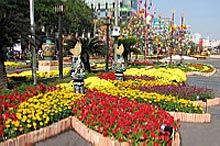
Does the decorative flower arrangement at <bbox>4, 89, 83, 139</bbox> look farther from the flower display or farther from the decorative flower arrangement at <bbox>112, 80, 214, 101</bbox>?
the decorative flower arrangement at <bbox>112, 80, 214, 101</bbox>

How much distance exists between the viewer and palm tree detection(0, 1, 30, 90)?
37.6 ft

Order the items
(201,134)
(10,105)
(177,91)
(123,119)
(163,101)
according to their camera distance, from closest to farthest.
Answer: (123,119) < (10,105) < (201,134) < (163,101) < (177,91)

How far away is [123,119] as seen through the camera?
6.72 metres

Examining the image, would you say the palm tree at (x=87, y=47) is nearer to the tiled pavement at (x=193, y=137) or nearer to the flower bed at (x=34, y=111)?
the flower bed at (x=34, y=111)

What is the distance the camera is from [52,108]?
742cm

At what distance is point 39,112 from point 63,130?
2.40ft

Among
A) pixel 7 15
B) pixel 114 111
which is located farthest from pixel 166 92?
pixel 7 15

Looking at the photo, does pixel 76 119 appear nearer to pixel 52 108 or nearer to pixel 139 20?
pixel 52 108

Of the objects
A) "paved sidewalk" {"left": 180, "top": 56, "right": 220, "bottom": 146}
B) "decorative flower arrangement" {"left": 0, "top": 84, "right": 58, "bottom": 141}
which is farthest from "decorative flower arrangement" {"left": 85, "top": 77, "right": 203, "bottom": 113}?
"decorative flower arrangement" {"left": 0, "top": 84, "right": 58, "bottom": 141}

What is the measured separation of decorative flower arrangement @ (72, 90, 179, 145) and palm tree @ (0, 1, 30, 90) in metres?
4.76

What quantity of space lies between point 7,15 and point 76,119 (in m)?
6.21

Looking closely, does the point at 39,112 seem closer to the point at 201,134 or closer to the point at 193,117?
the point at 201,134

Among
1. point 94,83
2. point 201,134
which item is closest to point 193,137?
point 201,134

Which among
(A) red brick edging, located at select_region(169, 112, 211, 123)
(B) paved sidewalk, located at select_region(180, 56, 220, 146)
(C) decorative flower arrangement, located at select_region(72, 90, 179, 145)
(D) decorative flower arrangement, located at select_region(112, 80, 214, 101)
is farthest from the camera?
(D) decorative flower arrangement, located at select_region(112, 80, 214, 101)
